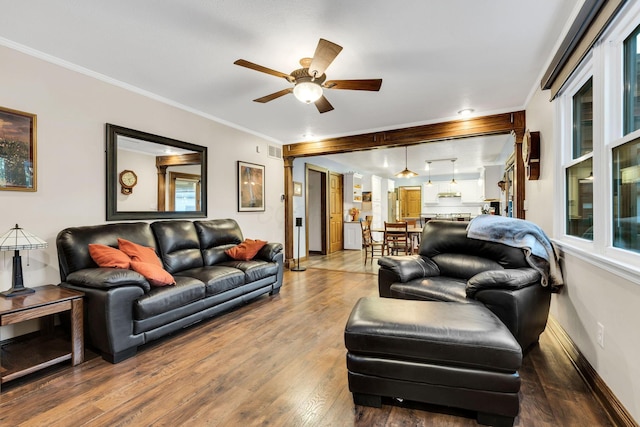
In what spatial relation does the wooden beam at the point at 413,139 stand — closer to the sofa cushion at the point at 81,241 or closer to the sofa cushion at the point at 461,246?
the sofa cushion at the point at 461,246

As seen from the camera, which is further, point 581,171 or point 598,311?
point 581,171

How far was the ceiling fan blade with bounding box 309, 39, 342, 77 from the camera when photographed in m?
2.01

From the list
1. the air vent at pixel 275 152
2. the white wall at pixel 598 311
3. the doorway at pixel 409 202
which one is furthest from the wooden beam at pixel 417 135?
the doorway at pixel 409 202

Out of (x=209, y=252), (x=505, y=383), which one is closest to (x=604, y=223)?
(x=505, y=383)

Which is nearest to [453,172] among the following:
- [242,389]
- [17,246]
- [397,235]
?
[397,235]

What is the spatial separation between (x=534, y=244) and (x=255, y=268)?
272 centimetres

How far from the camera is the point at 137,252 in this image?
276 centimetres

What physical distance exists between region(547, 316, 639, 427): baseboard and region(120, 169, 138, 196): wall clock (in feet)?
13.9

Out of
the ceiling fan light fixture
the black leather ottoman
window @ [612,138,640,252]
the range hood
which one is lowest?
the black leather ottoman

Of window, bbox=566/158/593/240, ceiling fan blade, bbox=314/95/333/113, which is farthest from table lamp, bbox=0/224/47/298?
window, bbox=566/158/593/240

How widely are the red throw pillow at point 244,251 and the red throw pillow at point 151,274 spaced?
122 centimetres

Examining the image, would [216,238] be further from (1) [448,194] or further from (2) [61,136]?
(1) [448,194]

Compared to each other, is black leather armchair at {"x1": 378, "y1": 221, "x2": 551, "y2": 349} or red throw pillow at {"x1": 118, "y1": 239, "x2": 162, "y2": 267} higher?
red throw pillow at {"x1": 118, "y1": 239, "x2": 162, "y2": 267}

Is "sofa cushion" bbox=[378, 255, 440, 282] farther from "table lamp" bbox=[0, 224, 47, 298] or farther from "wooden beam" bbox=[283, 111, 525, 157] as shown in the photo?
"table lamp" bbox=[0, 224, 47, 298]
